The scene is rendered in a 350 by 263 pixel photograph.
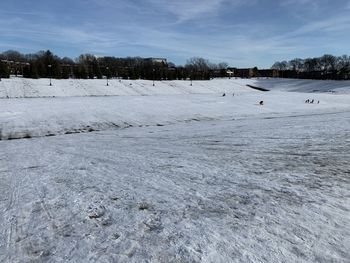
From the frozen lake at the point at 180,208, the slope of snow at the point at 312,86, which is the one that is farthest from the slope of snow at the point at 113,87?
the frozen lake at the point at 180,208

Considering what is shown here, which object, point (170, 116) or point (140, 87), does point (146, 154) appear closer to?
point (170, 116)

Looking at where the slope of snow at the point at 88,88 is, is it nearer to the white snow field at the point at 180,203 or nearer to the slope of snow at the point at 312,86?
the slope of snow at the point at 312,86

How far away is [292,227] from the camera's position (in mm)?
7152

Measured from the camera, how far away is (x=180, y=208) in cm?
826

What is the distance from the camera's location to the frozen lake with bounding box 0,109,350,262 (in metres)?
6.30

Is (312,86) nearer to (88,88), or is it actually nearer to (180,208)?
(88,88)

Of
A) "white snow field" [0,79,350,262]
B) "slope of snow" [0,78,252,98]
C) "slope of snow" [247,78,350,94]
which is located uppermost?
"white snow field" [0,79,350,262]

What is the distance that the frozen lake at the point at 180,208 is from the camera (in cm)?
630

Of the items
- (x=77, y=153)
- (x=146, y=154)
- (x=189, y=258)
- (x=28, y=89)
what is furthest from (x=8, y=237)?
(x=28, y=89)

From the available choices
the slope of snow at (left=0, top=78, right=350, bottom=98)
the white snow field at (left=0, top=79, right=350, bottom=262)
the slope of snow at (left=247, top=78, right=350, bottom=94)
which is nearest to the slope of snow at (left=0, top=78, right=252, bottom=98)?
the slope of snow at (left=0, top=78, right=350, bottom=98)

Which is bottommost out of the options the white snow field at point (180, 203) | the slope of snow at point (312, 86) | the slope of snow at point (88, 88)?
the slope of snow at point (312, 86)

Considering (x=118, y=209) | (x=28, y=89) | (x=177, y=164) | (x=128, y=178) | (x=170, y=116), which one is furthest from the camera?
(x=28, y=89)

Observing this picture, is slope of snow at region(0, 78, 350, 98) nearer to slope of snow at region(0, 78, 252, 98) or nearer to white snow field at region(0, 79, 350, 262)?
slope of snow at region(0, 78, 252, 98)

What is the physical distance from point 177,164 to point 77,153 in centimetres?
595
